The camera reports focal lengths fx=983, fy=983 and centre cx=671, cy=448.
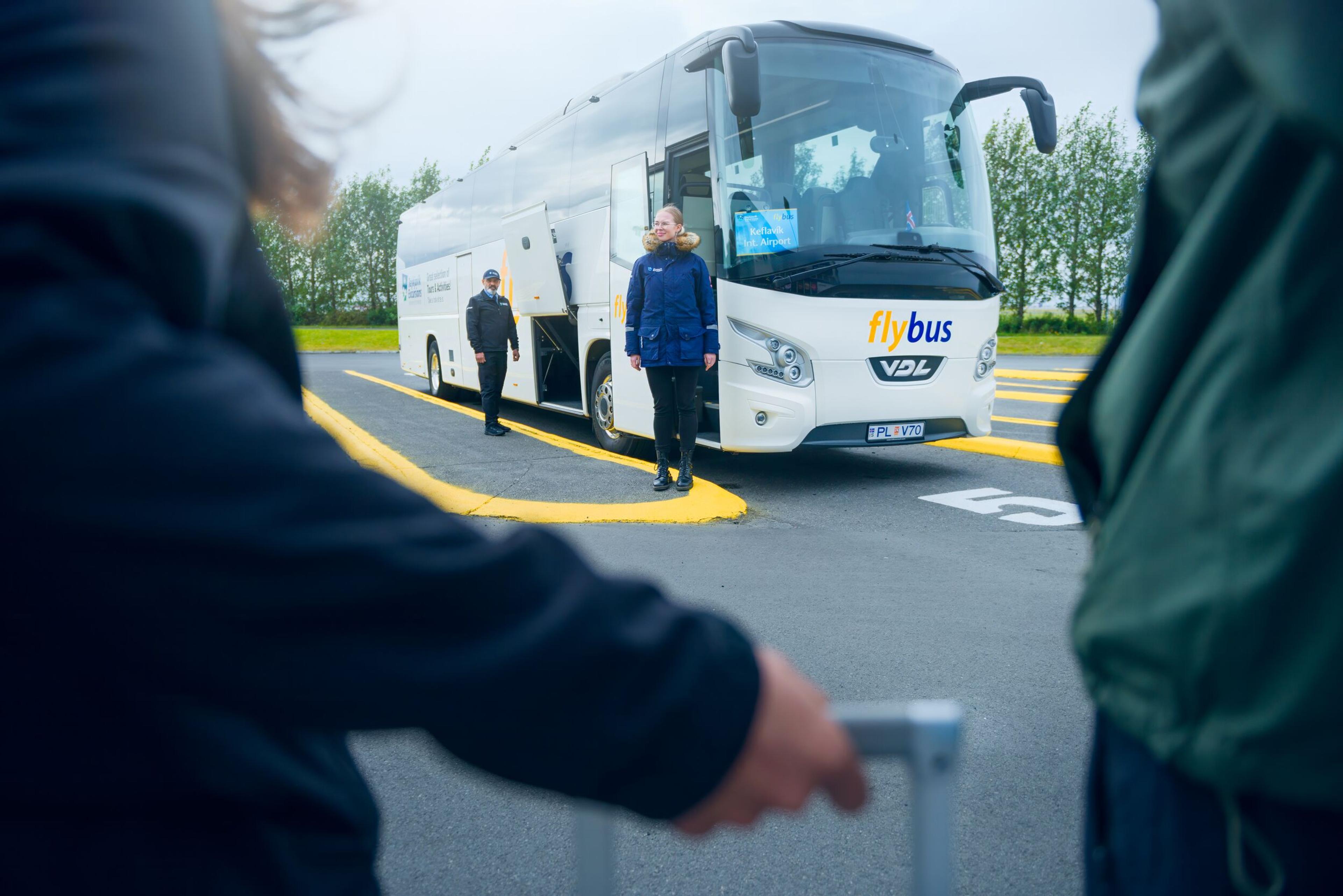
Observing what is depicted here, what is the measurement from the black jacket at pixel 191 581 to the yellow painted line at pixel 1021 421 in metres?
11.7

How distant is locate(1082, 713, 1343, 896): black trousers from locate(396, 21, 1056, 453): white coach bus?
591 centimetres

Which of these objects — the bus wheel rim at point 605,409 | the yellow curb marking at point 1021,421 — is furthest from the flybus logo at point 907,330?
the yellow curb marking at point 1021,421

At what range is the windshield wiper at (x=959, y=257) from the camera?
24.0ft

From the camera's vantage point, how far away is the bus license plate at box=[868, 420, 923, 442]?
7.45 metres

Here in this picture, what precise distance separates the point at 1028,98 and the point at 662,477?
4.25 meters

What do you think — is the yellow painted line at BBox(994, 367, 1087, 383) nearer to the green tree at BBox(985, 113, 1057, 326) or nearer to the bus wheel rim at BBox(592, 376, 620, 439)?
the bus wheel rim at BBox(592, 376, 620, 439)

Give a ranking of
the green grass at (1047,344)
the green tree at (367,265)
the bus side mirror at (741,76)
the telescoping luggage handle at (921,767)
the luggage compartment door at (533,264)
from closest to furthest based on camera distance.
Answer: the telescoping luggage handle at (921,767) < the bus side mirror at (741,76) < the luggage compartment door at (533,264) < the green grass at (1047,344) < the green tree at (367,265)

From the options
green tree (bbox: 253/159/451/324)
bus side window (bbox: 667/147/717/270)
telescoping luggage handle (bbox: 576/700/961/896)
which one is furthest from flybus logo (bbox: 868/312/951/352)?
green tree (bbox: 253/159/451/324)

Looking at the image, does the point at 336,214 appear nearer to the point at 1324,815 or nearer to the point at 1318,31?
the point at 1318,31

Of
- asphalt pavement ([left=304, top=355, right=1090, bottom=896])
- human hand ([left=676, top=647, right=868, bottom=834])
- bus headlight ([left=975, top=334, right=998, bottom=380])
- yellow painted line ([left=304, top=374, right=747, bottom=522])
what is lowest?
asphalt pavement ([left=304, top=355, right=1090, bottom=896])

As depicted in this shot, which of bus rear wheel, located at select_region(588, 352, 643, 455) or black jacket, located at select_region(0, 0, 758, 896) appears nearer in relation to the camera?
black jacket, located at select_region(0, 0, 758, 896)

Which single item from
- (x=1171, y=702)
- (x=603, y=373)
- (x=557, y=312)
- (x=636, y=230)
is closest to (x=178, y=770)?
(x=1171, y=702)

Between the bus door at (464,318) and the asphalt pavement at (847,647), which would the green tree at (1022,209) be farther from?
the asphalt pavement at (847,647)

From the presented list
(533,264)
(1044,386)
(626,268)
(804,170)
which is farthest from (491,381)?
(1044,386)
